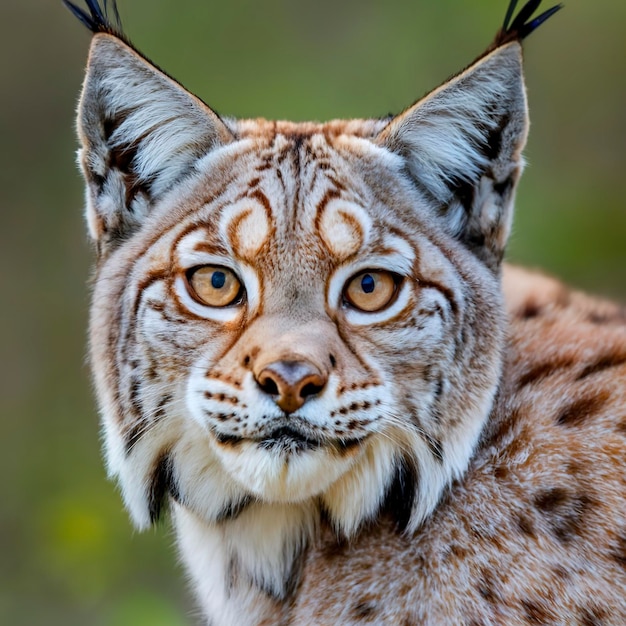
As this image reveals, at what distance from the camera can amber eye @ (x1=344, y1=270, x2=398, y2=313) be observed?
3.37m

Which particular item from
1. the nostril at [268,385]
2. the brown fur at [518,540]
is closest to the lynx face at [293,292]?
the nostril at [268,385]

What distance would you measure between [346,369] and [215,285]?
0.56 m

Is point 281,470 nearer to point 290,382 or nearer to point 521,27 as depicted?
point 290,382

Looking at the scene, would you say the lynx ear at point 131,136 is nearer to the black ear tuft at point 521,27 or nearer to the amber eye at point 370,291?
the amber eye at point 370,291

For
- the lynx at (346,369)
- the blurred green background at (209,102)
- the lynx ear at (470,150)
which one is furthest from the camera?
the blurred green background at (209,102)

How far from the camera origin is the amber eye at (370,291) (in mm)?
3365

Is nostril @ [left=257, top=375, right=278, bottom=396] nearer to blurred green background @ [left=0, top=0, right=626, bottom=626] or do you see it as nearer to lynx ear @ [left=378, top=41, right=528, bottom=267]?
lynx ear @ [left=378, top=41, right=528, bottom=267]

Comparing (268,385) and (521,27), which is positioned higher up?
(521,27)

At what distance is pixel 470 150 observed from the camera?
3764mm

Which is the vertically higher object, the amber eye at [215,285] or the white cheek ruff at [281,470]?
the amber eye at [215,285]

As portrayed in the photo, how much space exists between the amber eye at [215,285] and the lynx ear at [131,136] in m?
0.52

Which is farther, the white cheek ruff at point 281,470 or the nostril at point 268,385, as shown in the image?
the white cheek ruff at point 281,470

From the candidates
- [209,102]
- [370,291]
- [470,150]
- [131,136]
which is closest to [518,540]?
[370,291]

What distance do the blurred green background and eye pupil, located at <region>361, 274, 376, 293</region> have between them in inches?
156
